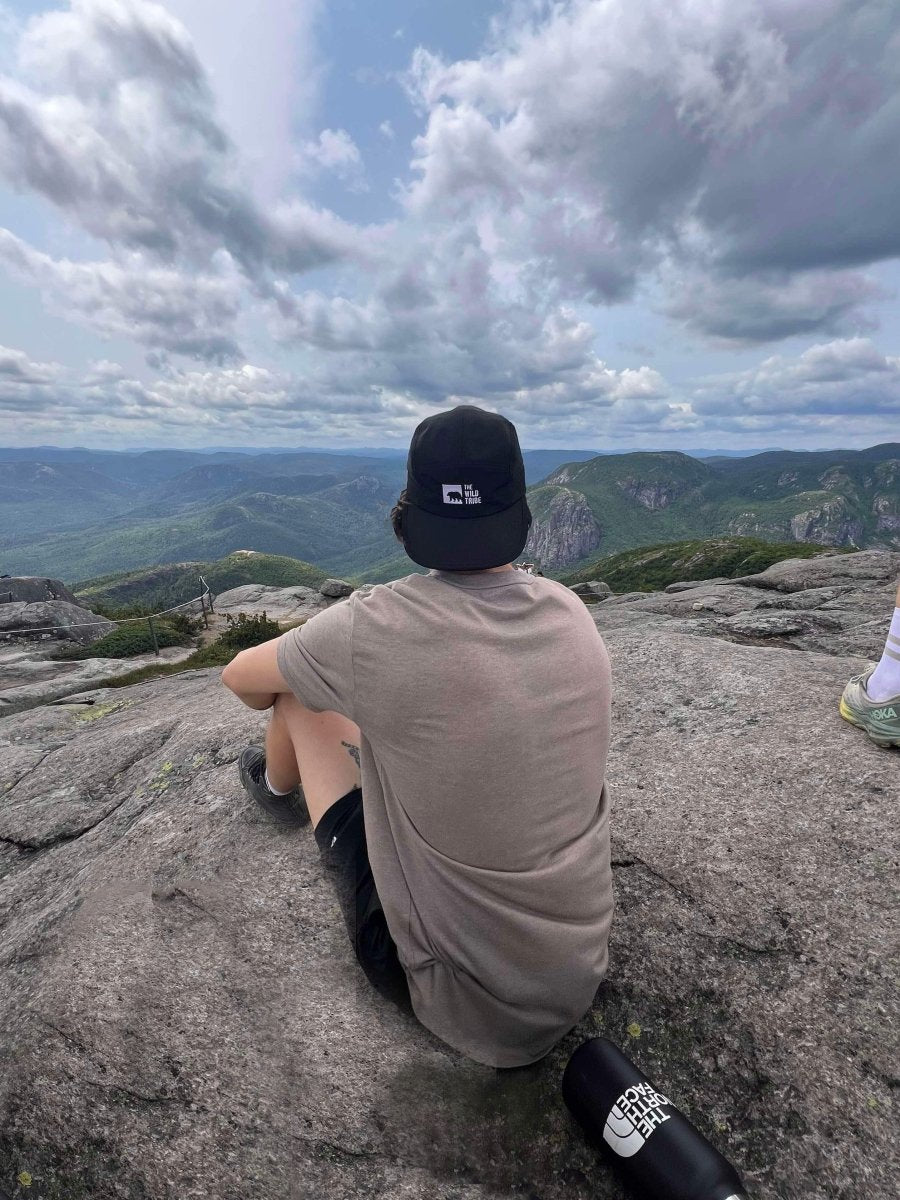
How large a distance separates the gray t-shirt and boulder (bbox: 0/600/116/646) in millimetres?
39837

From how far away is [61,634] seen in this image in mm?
38250

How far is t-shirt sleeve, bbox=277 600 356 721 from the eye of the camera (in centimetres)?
302

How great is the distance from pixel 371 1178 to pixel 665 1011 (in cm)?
221

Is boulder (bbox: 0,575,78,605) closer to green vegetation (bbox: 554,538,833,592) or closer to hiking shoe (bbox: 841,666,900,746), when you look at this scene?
hiking shoe (bbox: 841,666,900,746)

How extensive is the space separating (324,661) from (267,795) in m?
3.30

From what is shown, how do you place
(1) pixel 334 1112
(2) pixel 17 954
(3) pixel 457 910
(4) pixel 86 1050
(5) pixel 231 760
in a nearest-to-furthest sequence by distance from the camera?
(3) pixel 457 910
(1) pixel 334 1112
(4) pixel 86 1050
(2) pixel 17 954
(5) pixel 231 760

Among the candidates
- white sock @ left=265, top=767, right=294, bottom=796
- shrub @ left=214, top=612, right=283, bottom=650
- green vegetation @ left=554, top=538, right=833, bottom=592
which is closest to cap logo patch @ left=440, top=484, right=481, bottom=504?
white sock @ left=265, top=767, right=294, bottom=796

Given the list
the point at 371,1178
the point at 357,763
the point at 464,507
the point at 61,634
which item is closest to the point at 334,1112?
the point at 371,1178

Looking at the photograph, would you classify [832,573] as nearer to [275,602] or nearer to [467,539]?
[467,539]

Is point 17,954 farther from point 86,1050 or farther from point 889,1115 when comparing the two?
point 889,1115

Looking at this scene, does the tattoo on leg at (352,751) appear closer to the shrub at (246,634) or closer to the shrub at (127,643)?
the shrub at (246,634)

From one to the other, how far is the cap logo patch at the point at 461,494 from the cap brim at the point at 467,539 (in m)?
0.09

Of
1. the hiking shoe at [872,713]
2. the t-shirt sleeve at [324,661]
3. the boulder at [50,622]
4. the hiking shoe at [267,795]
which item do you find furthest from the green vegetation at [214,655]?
the t-shirt sleeve at [324,661]

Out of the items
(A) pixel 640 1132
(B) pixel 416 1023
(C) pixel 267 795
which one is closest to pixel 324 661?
(B) pixel 416 1023
